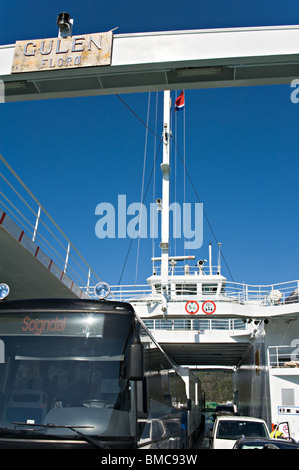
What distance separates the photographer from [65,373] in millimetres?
5184

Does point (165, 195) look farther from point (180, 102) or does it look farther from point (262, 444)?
point (262, 444)

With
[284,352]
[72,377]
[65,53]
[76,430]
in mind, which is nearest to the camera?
[76,430]

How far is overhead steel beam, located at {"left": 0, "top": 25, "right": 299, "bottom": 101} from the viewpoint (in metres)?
7.86

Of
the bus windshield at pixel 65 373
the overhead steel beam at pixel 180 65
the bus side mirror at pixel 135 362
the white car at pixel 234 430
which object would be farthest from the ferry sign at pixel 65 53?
the white car at pixel 234 430

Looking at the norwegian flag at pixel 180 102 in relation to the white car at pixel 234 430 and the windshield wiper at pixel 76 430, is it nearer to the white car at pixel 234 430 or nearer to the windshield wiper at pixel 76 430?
the white car at pixel 234 430

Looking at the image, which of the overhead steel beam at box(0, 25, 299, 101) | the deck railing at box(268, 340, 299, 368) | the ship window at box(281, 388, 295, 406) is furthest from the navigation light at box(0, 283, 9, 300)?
the deck railing at box(268, 340, 299, 368)

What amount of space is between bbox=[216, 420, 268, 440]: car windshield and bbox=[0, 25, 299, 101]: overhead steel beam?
9.27 meters

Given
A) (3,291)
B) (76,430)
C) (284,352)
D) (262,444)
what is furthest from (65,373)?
(284,352)

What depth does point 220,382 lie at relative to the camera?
124m

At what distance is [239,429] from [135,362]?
28.6 ft

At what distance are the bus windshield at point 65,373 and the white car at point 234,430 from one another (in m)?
8.05

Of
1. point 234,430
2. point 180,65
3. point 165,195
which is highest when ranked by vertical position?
point 165,195

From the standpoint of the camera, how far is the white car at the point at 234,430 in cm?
1191
